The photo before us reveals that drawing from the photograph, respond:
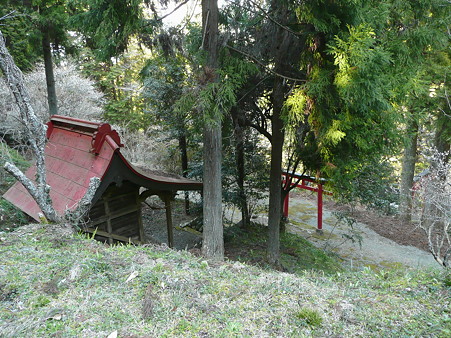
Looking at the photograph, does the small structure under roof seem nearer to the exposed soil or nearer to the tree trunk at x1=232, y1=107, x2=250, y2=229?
the tree trunk at x1=232, y1=107, x2=250, y2=229

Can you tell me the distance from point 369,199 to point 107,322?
23.1ft

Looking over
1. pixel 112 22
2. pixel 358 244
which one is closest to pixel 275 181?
pixel 112 22

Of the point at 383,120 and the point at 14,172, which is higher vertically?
the point at 383,120

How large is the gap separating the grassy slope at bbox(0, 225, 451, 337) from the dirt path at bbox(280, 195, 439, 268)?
5.37 meters

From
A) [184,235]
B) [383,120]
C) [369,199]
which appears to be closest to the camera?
[383,120]

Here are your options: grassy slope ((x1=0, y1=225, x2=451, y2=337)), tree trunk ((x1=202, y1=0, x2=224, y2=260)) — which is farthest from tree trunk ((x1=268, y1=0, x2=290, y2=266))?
grassy slope ((x1=0, y1=225, x2=451, y2=337))

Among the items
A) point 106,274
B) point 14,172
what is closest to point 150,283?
point 106,274

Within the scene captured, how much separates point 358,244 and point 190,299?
8.90 m

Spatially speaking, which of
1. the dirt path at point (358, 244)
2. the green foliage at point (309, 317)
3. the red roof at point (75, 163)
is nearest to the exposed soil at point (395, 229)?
the dirt path at point (358, 244)

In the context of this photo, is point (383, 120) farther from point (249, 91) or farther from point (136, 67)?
point (136, 67)

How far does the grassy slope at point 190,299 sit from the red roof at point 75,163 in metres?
1.69

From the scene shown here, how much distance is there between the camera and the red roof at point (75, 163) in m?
5.01

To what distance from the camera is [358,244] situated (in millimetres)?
9984

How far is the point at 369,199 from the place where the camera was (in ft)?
25.0
